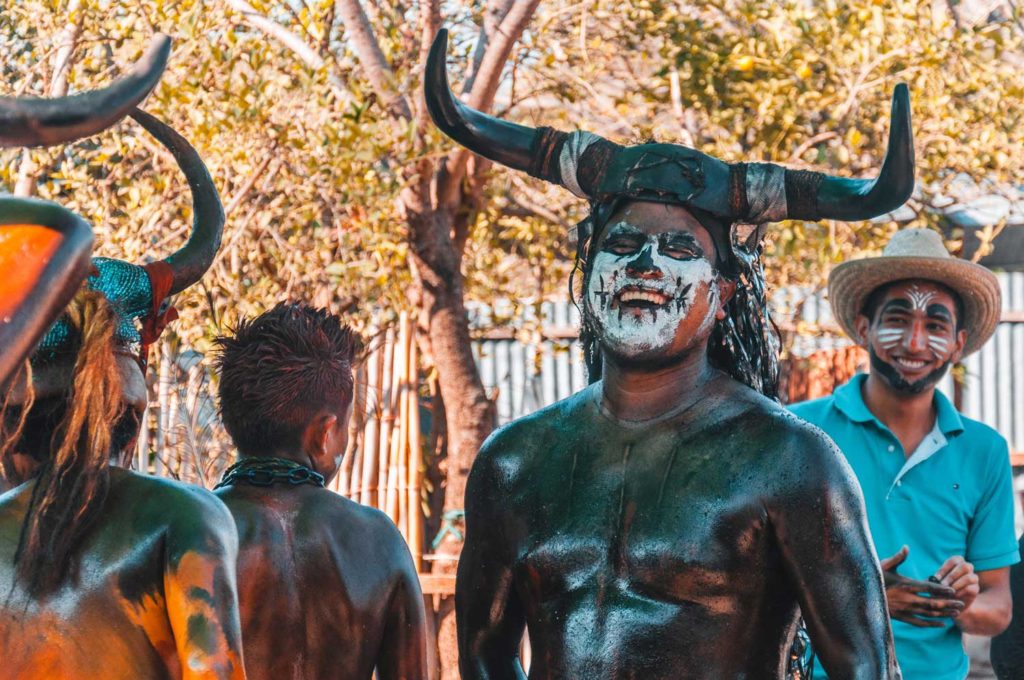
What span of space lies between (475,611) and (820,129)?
6.00m

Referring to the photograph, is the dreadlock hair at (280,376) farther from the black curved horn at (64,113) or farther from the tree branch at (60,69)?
the tree branch at (60,69)

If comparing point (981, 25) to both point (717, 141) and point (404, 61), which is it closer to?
point (717, 141)

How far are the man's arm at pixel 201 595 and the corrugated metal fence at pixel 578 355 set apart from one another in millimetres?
5068

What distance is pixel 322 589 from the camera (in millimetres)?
3654

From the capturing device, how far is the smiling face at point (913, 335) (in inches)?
188

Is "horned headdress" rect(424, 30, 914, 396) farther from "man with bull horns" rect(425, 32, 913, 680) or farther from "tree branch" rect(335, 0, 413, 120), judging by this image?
"tree branch" rect(335, 0, 413, 120)

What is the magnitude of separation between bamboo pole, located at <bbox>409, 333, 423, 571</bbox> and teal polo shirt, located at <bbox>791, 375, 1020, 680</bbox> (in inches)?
115

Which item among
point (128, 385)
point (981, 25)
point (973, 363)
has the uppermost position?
point (981, 25)

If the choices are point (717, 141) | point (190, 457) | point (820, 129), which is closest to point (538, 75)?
point (717, 141)

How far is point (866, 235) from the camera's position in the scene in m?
8.50

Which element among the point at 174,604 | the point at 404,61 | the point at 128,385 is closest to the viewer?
the point at 174,604

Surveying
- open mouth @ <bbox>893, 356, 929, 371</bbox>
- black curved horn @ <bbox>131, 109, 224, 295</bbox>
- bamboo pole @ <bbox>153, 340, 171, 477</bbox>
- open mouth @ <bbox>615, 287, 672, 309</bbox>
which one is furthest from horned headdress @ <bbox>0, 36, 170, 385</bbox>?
bamboo pole @ <bbox>153, 340, 171, 477</bbox>

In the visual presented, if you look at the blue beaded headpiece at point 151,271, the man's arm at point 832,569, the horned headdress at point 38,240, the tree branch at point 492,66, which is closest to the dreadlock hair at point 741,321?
the man's arm at point 832,569

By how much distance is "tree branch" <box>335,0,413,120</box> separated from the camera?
714 centimetres
